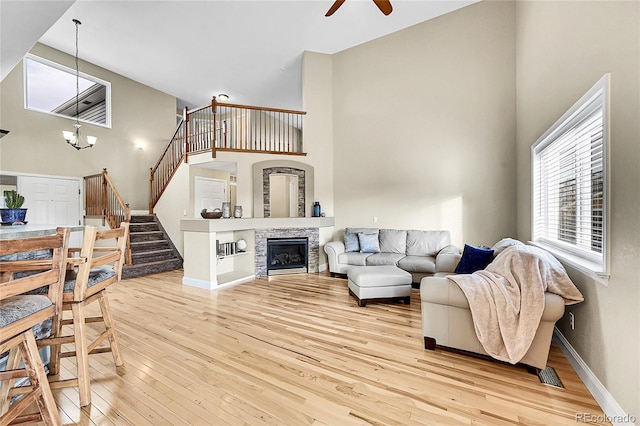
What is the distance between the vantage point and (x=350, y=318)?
3170mm

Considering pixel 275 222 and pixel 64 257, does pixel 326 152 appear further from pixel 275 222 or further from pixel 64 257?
pixel 64 257

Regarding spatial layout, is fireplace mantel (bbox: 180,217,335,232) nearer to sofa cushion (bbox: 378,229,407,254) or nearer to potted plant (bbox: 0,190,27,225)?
sofa cushion (bbox: 378,229,407,254)

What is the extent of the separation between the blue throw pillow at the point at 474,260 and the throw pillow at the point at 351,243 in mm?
2194

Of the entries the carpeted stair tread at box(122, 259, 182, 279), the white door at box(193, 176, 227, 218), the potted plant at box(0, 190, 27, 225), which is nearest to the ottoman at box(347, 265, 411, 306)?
the potted plant at box(0, 190, 27, 225)

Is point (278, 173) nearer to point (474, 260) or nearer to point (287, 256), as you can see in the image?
point (287, 256)

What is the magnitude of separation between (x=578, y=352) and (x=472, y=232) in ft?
9.20

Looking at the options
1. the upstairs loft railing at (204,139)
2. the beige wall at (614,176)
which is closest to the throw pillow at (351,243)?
the upstairs loft railing at (204,139)

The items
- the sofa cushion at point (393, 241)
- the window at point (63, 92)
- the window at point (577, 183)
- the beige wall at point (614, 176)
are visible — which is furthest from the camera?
the window at point (63, 92)

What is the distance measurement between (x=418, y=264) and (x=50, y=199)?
803 centimetres

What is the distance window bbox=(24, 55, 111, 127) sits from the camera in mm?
5930

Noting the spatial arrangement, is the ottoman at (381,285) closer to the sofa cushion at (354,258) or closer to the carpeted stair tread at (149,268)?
the sofa cushion at (354,258)

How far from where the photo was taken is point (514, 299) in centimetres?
212

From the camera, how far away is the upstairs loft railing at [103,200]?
242 inches

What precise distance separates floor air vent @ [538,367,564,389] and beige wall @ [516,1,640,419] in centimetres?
24
